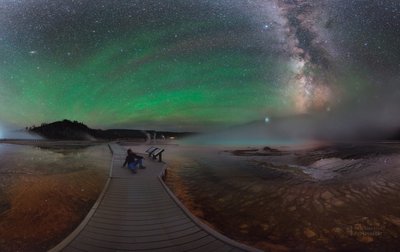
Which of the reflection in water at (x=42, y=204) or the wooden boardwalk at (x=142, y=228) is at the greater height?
the wooden boardwalk at (x=142, y=228)

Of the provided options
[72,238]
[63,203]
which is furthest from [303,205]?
[63,203]

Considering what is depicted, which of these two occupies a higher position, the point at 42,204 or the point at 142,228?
the point at 142,228

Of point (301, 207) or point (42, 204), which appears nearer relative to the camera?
point (301, 207)

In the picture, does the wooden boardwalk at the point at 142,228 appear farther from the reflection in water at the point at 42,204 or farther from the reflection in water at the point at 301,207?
the reflection in water at the point at 301,207

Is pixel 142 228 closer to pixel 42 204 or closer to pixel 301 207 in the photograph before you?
pixel 42 204

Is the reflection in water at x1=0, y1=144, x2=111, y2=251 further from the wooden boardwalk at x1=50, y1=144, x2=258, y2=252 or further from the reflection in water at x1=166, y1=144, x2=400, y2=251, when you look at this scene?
the reflection in water at x1=166, y1=144, x2=400, y2=251

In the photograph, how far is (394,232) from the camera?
9.78 m

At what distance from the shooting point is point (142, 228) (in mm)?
7988

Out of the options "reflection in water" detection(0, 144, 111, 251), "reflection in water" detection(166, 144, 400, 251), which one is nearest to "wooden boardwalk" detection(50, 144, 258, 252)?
"reflection in water" detection(0, 144, 111, 251)

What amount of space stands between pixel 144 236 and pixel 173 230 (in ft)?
2.93

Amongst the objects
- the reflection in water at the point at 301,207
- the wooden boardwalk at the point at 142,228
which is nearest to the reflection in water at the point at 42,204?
the wooden boardwalk at the point at 142,228

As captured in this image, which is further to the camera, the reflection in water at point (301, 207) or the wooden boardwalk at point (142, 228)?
the reflection in water at point (301, 207)

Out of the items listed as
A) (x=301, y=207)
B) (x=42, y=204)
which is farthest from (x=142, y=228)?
(x=301, y=207)

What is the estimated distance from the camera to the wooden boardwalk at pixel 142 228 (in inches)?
265
